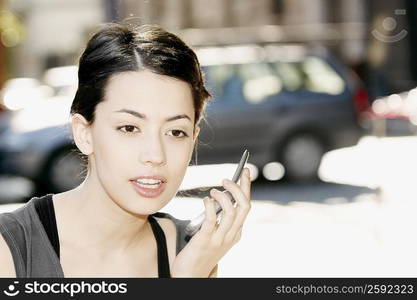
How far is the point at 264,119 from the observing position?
1225 cm

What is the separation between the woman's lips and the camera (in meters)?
1.93

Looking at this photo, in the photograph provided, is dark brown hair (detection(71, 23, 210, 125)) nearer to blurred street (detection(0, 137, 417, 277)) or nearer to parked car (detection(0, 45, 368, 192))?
blurred street (detection(0, 137, 417, 277))

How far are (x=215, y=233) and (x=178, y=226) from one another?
0.24 metres

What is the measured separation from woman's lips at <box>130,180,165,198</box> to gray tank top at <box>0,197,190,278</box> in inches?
8.5

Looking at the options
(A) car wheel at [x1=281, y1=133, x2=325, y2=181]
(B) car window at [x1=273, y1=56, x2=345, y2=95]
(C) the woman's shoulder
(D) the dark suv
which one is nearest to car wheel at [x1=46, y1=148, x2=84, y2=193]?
(D) the dark suv

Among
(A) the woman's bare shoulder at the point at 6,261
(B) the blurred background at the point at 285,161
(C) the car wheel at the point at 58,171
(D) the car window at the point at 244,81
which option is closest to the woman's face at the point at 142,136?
(A) the woman's bare shoulder at the point at 6,261

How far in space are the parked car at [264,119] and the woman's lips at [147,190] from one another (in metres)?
9.69

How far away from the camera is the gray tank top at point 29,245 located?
1.85 metres

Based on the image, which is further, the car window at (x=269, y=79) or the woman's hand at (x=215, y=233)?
Result: the car window at (x=269, y=79)

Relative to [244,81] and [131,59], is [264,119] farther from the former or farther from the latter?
[131,59]

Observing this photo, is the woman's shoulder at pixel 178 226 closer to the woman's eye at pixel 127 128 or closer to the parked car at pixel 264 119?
the woman's eye at pixel 127 128

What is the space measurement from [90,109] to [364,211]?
8841 mm

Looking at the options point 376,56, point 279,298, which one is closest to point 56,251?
point 279,298

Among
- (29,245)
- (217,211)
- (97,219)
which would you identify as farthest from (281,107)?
(29,245)
